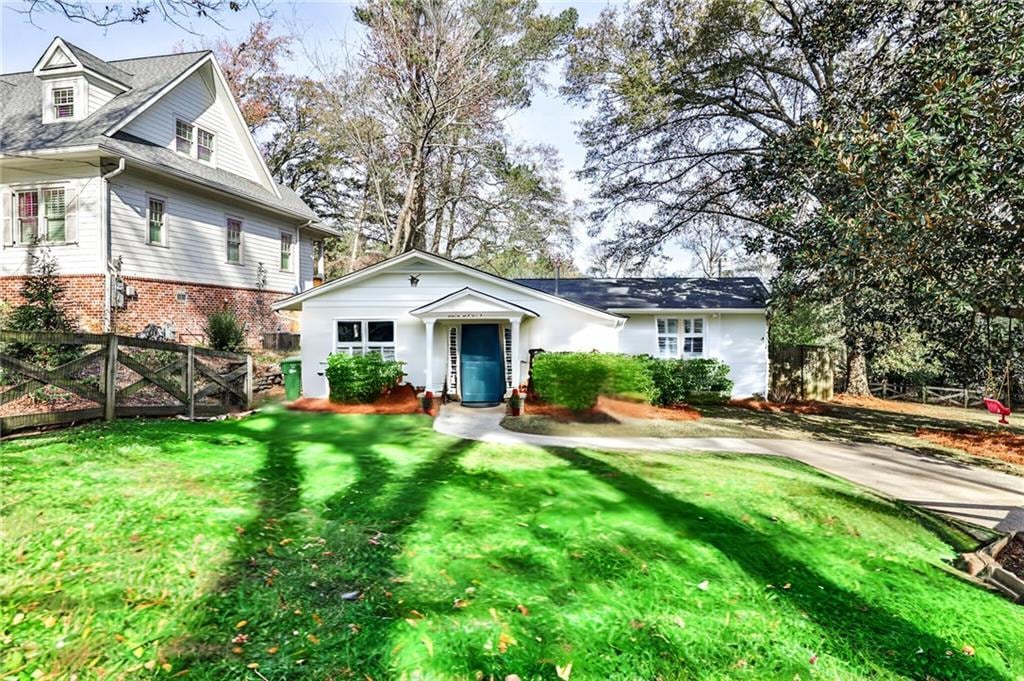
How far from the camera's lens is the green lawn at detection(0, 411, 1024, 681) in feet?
9.39

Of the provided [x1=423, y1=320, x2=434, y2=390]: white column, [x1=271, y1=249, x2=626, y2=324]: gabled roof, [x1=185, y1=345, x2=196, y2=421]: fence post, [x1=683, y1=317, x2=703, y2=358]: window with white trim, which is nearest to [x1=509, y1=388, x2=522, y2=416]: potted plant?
[x1=423, y1=320, x2=434, y2=390]: white column

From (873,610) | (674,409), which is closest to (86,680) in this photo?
(873,610)

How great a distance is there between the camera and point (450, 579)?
371 cm

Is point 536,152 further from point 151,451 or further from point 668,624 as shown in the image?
point 668,624

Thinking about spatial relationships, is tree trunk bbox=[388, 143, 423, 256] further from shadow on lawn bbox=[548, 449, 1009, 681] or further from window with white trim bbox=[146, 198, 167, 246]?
shadow on lawn bbox=[548, 449, 1009, 681]

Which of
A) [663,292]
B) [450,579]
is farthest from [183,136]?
[450,579]

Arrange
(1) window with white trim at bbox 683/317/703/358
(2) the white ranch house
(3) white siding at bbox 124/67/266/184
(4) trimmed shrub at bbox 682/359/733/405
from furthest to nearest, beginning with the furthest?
(1) window with white trim at bbox 683/317/703/358 < (4) trimmed shrub at bbox 682/359/733/405 < (3) white siding at bbox 124/67/266/184 < (2) the white ranch house

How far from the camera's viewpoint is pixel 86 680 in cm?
248

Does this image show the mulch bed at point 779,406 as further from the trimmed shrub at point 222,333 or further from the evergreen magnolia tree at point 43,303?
the evergreen magnolia tree at point 43,303

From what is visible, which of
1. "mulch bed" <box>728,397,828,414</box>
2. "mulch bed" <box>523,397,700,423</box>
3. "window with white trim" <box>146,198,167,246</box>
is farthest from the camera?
"mulch bed" <box>728,397,828,414</box>

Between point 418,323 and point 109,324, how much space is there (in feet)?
26.0

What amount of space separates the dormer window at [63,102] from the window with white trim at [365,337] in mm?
10098

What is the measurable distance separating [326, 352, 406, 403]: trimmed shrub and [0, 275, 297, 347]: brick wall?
5723 mm

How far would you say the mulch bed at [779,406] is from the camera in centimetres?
1471
